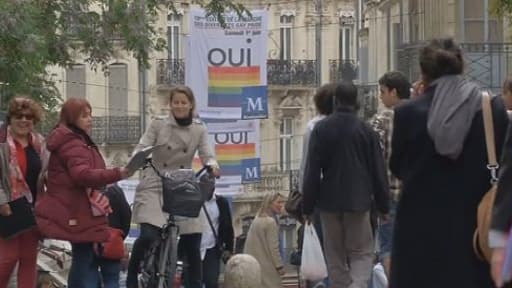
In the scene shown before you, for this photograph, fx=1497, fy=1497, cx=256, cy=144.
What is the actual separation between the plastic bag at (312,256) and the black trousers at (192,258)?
0.93 metres

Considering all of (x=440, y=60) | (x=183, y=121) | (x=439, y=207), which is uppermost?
(x=440, y=60)

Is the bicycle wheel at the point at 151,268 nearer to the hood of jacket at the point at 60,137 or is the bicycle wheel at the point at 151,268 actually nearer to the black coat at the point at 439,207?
the hood of jacket at the point at 60,137

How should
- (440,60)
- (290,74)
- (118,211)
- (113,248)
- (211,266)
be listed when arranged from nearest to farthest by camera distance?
(440,60)
(113,248)
(118,211)
(211,266)
(290,74)

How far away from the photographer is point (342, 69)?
60.6 metres

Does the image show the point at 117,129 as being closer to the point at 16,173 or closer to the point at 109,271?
the point at 109,271

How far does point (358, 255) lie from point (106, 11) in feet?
33.4

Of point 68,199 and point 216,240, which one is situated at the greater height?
point 68,199

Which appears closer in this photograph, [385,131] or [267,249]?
[385,131]

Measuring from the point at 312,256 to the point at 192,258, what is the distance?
1046mm

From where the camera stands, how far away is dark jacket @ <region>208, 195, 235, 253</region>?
1625cm

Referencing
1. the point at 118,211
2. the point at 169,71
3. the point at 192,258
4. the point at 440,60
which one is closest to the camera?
the point at 440,60

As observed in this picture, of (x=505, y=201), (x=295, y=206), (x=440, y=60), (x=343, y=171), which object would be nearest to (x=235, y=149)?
(x=295, y=206)

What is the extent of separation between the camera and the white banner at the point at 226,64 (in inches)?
1093

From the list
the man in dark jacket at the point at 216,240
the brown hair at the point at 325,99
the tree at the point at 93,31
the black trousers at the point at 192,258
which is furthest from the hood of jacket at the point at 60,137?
the tree at the point at 93,31
